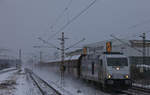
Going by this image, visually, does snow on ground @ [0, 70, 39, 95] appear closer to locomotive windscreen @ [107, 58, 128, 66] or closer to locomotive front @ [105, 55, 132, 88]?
locomotive front @ [105, 55, 132, 88]

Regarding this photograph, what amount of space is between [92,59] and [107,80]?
171 inches

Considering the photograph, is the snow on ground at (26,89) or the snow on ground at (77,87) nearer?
the snow on ground at (77,87)

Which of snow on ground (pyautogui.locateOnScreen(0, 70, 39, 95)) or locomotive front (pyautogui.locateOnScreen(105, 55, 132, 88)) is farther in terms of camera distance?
snow on ground (pyautogui.locateOnScreen(0, 70, 39, 95))

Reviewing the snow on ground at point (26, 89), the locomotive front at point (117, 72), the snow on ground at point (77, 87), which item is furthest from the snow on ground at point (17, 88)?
the locomotive front at point (117, 72)

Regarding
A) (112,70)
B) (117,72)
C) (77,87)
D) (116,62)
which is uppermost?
(116,62)

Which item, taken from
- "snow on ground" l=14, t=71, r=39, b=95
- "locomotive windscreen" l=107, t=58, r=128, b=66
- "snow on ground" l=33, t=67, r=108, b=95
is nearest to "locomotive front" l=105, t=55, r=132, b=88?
"locomotive windscreen" l=107, t=58, r=128, b=66

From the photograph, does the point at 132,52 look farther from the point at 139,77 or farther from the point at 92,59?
the point at 92,59

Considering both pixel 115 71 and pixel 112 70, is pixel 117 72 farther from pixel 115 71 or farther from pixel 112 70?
pixel 112 70

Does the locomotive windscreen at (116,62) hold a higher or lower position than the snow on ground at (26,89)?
higher

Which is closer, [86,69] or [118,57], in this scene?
[118,57]

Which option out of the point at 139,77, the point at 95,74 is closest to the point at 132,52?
the point at 139,77

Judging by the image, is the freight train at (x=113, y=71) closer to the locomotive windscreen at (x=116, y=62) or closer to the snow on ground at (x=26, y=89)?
the locomotive windscreen at (x=116, y=62)

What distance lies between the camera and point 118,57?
18.6 m

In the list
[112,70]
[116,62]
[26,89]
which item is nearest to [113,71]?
[112,70]
